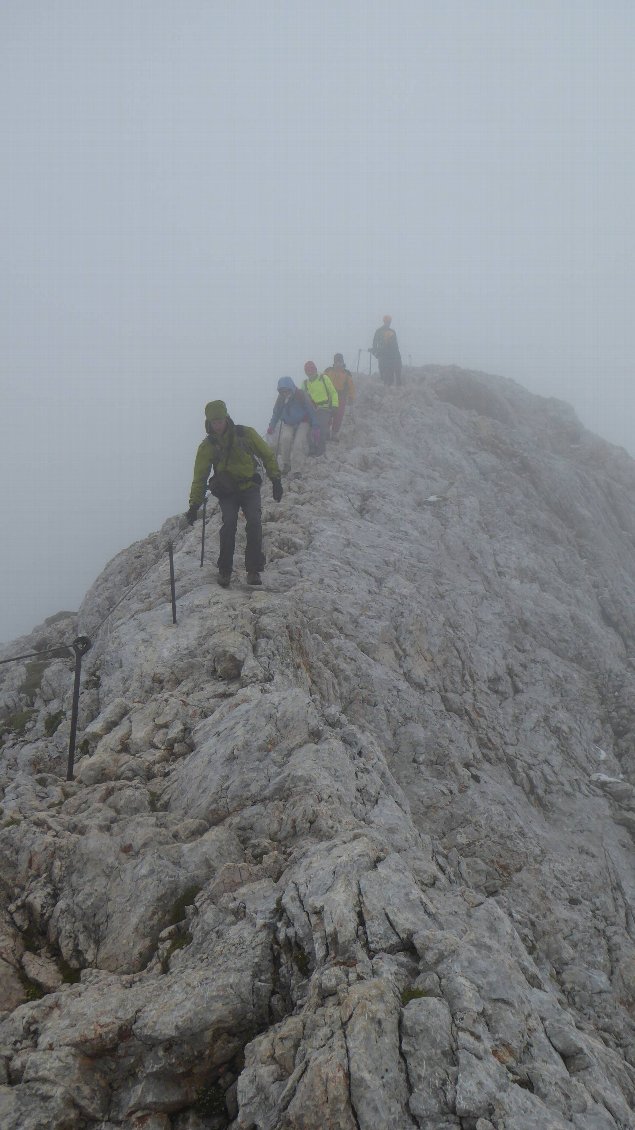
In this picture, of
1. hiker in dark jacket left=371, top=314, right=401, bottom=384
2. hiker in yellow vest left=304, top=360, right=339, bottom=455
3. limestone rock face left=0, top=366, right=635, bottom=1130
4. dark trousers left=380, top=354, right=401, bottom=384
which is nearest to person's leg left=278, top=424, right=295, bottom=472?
hiker in yellow vest left=304, top=360, right=339, bottom=455

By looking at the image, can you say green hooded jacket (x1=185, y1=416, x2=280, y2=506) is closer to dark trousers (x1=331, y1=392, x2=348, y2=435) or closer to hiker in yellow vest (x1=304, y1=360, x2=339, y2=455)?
hiker in yellow vest (x1=304, y1=360, x2=339, y2=455)

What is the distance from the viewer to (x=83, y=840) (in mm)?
7027

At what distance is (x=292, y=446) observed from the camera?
2194cm

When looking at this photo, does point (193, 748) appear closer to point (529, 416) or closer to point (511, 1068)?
point (511, 1068)

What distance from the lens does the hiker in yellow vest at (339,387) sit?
78.7ft

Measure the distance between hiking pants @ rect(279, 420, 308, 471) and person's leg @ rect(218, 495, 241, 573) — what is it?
8.07m

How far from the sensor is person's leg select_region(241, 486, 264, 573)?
42.9 ft

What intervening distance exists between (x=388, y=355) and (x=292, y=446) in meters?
12.2

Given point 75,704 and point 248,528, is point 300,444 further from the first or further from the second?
point 75,704

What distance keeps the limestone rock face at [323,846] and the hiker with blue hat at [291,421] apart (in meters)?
1.97

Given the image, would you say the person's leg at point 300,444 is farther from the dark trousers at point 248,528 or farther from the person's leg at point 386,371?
the person's leg at point 386,371

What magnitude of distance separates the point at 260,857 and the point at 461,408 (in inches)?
1107

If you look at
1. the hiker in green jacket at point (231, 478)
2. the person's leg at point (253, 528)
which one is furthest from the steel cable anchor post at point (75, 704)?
the person's leg at point (253, 528)

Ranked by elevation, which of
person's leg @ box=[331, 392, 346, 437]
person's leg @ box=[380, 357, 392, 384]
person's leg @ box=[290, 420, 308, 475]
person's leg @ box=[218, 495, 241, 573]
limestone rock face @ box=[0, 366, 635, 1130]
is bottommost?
limestone rock face @ box=[0, 366, 635, 1130]
